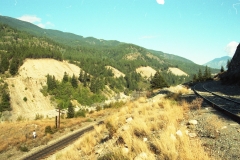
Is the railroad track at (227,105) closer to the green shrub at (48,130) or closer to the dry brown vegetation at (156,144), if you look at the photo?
the dry brown vegetation at (156,144)

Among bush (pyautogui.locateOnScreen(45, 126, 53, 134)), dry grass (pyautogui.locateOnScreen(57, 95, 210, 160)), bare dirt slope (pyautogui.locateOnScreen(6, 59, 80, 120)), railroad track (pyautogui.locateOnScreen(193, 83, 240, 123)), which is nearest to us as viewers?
dry grass (pyautogui.locateOnScreen(57, 95, 210, 160))

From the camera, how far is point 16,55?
382ft

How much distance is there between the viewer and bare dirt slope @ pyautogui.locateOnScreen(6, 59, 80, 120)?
82.3 meters

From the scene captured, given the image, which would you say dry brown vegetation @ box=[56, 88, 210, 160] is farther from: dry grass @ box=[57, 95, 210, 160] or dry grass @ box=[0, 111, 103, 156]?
dry grass @ box=[0, 111, 103, 156]

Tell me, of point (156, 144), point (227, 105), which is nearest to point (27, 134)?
point (227, 105)

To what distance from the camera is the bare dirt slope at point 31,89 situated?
270 ft

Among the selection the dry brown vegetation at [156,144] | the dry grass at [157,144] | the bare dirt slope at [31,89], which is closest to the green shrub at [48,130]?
the dry brown vegetation at [156,144]

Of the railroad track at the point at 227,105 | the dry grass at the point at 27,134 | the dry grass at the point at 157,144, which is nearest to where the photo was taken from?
the dry grass at the point at 157,144

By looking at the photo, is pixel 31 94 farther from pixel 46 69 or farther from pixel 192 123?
pixel 192 123

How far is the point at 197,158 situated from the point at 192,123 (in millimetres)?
3736

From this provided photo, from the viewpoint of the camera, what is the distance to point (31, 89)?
3856 inches

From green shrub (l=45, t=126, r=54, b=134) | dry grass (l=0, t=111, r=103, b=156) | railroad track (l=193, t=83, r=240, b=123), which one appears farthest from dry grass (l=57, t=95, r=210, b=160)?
green shrub (l=45, t=126, r=54, b=134)

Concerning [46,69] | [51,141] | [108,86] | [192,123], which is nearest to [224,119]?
[192,123]

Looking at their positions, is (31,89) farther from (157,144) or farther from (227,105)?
(157,144)
